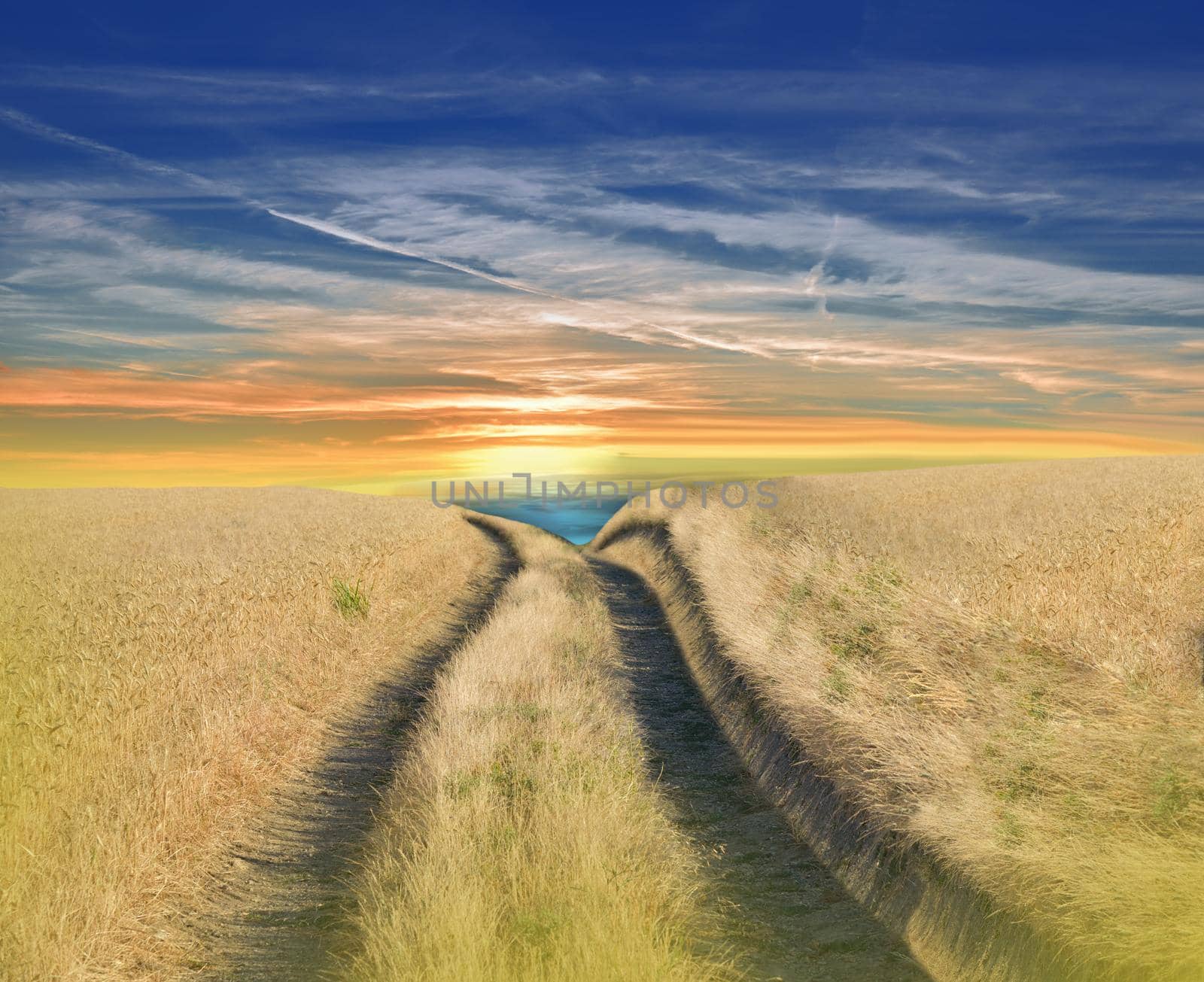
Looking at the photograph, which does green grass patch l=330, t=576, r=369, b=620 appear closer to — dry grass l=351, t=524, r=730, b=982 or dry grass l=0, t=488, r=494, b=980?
dry grass l=0, t=488, r=494, b=980

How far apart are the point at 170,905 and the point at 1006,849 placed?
6.14 metres

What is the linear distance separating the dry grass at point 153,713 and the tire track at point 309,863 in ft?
0.89

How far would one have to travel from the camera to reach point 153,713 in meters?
8.92

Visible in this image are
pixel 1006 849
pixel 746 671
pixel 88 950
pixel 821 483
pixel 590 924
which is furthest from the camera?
pixel 821 483

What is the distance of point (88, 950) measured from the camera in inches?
Answer: 226

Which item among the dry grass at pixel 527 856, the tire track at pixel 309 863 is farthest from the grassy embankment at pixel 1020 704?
the tire track at pixel 309 863

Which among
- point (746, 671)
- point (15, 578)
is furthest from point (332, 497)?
point (746, 671)

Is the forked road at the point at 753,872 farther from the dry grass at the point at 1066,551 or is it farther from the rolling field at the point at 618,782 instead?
the dry grass at the point at 1066,551

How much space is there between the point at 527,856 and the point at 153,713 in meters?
4.76

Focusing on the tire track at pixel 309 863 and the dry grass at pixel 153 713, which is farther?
the tire track at pixel 309 863

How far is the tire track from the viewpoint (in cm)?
A: 638

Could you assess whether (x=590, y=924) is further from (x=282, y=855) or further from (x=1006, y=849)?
(x=282, y=855)

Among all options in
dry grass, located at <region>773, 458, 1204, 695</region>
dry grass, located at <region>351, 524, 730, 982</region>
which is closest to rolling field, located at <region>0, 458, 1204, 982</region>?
dry grass, located at <region>351, 524, 730, 982</region>

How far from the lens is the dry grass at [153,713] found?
6074mm
